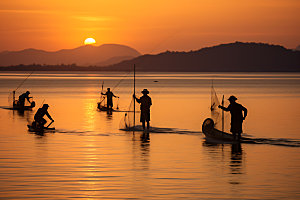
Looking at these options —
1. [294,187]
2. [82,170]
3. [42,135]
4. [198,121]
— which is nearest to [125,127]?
[42,135]

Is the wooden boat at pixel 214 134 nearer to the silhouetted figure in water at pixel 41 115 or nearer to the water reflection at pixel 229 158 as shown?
the water reflection at pixel 229 158

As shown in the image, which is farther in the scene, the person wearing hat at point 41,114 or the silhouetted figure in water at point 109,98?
the silhouetted figure in water at point 109,98

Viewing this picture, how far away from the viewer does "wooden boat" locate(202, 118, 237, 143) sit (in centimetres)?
2283

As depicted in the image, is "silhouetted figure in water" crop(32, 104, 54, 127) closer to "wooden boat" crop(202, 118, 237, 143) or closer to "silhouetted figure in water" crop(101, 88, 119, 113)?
"wooden boat" crop(202, 118, 237, 143)

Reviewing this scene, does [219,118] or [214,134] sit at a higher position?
[219,118]

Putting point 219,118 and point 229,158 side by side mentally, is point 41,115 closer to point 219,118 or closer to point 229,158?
point 219,118

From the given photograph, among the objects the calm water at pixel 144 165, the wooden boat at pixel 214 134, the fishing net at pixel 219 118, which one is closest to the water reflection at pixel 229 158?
the calm water at pixel 144 165

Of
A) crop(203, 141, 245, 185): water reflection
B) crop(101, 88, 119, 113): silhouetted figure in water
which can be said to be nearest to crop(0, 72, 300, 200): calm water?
crop(203, 141, 245, 185): water reflection

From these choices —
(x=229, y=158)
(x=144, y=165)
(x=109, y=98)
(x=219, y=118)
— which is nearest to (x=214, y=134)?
(x=219, y=118)

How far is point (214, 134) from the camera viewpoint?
23266mm

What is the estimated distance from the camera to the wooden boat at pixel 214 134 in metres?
22.8

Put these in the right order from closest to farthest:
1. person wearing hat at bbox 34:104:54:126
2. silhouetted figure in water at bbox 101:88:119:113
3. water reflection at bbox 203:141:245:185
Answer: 1. water reflection at bbox 203:141:245:185
2. person wearing hat at bbox 34:104:54:126
3. silhouetted figure in water at bbox 101:88:119:113

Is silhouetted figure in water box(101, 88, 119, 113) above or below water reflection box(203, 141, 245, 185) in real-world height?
above

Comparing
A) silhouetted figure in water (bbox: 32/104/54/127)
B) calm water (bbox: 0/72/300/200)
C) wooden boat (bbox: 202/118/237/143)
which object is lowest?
calm water (bbox: 0/72/300/200)
